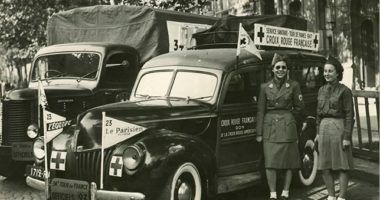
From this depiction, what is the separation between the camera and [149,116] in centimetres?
589

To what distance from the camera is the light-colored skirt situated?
6074 millimetres

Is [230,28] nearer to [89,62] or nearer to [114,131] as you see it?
[89,62]

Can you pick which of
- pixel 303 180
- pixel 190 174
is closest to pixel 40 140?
pixel 190 174

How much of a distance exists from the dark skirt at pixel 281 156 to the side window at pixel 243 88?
78cm

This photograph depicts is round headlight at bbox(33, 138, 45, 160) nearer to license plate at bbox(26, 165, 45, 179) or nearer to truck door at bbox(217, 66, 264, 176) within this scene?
license plate at bbox(26, 165, 45, 179)

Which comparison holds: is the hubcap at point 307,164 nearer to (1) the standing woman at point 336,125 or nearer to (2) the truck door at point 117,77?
(1) the standing woman at point 336,125

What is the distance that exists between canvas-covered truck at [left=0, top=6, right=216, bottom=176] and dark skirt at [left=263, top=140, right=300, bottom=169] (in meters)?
3.25

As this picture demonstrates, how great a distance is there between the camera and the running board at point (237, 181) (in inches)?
248

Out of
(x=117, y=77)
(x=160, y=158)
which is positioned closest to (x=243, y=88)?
(x=160, y=158)

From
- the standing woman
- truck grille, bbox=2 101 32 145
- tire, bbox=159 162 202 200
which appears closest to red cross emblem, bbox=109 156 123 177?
tire, bbox=159 162 202 200

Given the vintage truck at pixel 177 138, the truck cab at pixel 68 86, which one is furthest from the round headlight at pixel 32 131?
the vintage truck at pixel 177 138

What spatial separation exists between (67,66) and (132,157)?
14.4 feet

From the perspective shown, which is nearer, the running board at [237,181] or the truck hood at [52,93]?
the running board at [237,181]

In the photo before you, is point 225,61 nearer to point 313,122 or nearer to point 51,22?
point 313,122
